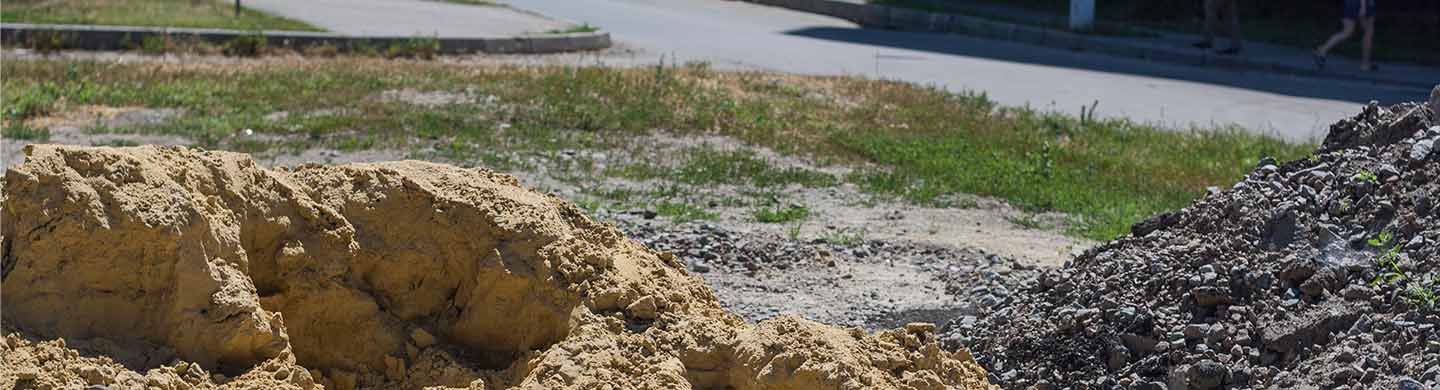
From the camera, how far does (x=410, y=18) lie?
68.1 feet

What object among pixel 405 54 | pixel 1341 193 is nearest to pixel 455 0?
pixel 405 54

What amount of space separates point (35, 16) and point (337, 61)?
3343mm

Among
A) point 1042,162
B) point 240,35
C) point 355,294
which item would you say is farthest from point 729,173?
point 240,35

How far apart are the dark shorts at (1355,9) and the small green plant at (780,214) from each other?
10.4 m

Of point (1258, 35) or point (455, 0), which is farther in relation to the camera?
point (455, 0)

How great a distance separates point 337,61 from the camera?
16016mm

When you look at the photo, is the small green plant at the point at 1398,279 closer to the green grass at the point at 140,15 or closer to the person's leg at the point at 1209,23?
the green grass at the point at 140,15

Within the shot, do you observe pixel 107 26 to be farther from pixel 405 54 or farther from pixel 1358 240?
pixel 1358 240

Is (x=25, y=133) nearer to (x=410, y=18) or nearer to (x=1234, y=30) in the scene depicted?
(x=410, y=18)

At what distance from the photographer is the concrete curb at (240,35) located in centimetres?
1614

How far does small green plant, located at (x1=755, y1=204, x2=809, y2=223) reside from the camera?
916cm

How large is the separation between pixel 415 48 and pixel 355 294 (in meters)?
12.4

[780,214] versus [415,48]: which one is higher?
[415,48]

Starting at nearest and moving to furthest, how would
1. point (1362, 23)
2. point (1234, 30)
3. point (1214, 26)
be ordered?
point (1362, 23) < point (1234, 30) < point (1214, 26)
